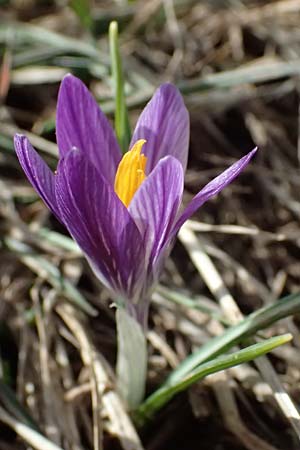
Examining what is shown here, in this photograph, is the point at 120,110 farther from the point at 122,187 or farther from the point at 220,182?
the point at 220,182

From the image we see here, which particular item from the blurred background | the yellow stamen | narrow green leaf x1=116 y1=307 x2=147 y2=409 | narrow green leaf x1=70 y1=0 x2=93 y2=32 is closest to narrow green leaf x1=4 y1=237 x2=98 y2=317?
the blurred background

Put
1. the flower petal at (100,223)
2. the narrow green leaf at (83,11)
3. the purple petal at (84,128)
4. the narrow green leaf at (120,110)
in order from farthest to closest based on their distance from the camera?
the narrow green leaf at (83,11) → the narrow green leaf at (120,110) → the purple petal at (84,128) → the flower petal at (100,223)

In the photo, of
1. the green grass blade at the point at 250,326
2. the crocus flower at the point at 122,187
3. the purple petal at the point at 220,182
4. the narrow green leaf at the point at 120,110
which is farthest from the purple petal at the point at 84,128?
the green grass blade at the point at 250,326

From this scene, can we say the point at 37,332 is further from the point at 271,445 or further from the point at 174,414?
the point at 271,445

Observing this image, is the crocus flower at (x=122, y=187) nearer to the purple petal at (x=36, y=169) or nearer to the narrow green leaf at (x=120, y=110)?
the purple petal at (x=36, y=169)

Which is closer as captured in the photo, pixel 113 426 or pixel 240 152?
pixel 113 426

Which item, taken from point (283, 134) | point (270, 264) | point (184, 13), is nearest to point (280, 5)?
point (184, 13)

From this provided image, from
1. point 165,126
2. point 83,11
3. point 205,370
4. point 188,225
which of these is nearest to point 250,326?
point 205,370
